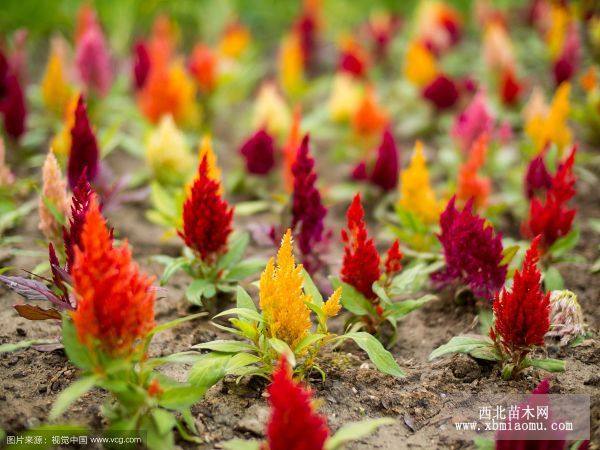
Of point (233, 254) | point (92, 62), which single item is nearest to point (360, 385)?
point (233, 254)

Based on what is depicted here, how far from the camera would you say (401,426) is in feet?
7.86

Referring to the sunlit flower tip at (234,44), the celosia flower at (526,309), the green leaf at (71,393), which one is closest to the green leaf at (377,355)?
the celosia flower at (526,309)

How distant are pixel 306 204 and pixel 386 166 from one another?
1.02m

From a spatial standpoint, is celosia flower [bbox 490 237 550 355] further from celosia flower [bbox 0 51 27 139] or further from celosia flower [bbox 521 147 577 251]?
celosia flower [bbox 0 51 27 139]

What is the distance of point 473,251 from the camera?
260 cm

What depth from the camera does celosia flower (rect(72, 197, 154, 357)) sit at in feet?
6.12

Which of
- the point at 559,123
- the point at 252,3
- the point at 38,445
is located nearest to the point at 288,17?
the point at 252,3

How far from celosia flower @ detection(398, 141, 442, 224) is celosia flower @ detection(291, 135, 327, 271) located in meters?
0.60

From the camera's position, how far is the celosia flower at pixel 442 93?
459 centimetres

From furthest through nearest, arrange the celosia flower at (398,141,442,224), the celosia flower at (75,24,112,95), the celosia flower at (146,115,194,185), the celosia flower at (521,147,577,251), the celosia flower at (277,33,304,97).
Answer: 1. the celosia flower at (277,33,304,97)
2. the celosia flower at (75,24,112,95)
3. the celosia flower at (146,115,194,185)
4. the celosia flower at (398,141,442,224)
5. the celosia flower at (521,147,577,251)

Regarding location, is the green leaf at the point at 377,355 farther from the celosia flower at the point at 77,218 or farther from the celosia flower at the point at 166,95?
the celosia flower at the point at 166,95

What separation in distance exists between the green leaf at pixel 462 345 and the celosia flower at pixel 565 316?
302 mm

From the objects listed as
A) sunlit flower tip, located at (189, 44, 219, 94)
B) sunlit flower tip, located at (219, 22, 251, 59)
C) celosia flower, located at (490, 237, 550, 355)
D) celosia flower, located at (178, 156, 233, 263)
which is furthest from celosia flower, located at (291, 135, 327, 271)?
sunlit flower tip, located at (219, 22, 251, 59)

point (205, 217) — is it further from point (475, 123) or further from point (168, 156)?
point (475, 123)
